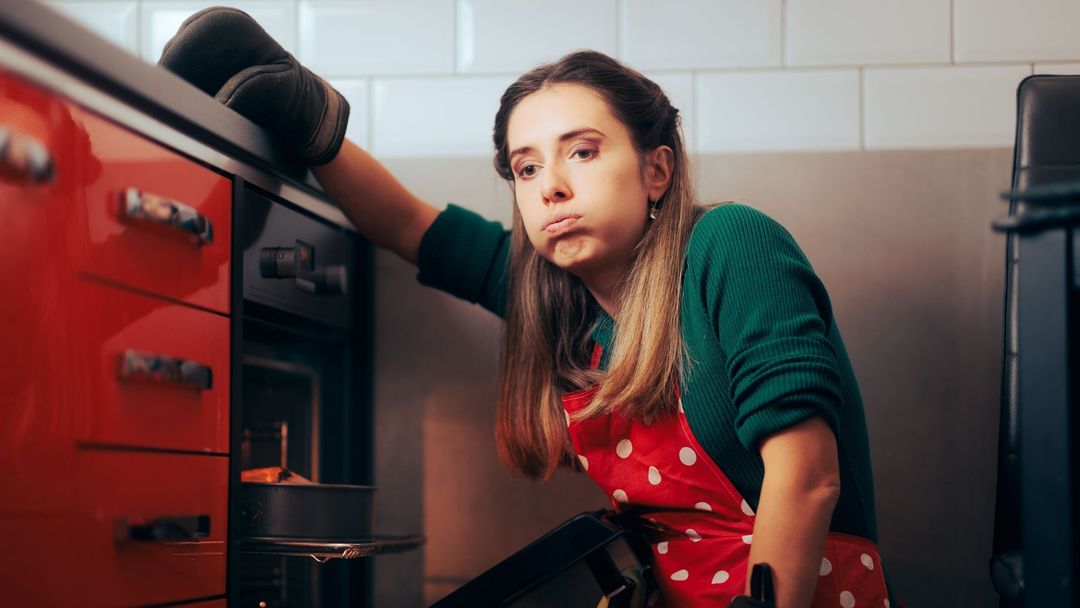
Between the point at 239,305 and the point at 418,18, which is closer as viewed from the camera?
the point at 239,305

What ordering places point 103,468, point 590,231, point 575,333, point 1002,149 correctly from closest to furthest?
point 103,468
point 590,231
point 575,333
point 1002,149

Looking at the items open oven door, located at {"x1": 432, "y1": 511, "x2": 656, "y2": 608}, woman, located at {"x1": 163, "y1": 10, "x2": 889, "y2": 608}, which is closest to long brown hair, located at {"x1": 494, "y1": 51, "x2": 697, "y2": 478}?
woman, located at {"x1": 163, "y1": 10, "x2": 889, "y2": 608}

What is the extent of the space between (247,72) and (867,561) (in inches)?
31.7

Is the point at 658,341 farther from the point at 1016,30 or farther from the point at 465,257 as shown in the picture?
the point at 1016,30

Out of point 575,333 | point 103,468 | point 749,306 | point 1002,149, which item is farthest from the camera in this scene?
point 1002,149

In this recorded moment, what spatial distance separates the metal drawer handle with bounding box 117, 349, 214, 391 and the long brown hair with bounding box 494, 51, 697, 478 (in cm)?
40

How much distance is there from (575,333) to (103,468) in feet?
1.89

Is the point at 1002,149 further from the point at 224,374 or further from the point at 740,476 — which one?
the point at 224,374

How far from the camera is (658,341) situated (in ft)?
3.46

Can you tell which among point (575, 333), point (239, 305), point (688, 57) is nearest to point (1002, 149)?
point (688, 57)

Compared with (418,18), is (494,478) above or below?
below

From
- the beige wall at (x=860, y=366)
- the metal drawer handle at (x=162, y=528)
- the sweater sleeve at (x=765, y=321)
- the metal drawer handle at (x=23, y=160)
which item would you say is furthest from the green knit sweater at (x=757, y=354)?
the metal drawer handle at (x=23, y=160)

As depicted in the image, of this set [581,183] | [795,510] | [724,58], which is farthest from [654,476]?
[724,58]

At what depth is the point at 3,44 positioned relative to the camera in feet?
2.19
